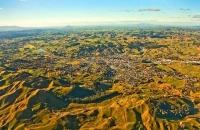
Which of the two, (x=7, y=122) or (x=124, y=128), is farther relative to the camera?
(x=7, y=122)

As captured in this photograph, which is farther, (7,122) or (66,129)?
(7,122)

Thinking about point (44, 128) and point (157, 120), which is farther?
point (157, 120)

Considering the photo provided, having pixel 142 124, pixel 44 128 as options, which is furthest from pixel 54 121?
pixel 142 124

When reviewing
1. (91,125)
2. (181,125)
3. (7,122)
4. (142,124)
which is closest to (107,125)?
(91,125)

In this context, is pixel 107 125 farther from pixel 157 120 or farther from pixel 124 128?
pixel 157 120

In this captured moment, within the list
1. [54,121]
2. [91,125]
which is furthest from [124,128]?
[54,121]

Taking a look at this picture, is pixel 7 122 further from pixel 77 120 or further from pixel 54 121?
pixel 77 120

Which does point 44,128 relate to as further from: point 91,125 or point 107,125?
point 107,125
